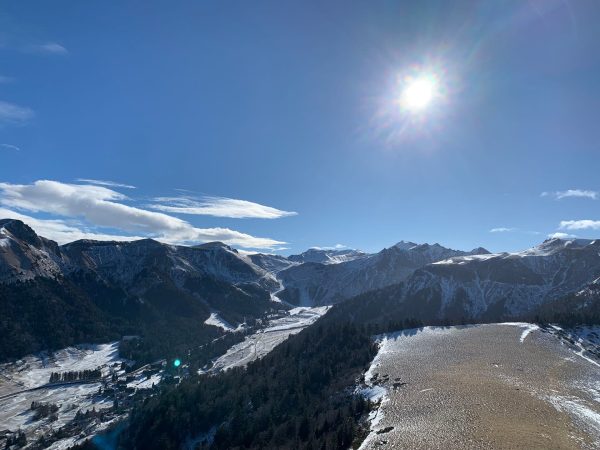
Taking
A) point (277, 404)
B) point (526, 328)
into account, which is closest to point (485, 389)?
point (277, 404)

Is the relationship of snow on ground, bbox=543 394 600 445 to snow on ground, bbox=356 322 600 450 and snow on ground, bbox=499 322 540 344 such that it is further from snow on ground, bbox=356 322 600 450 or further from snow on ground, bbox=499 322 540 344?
snow on ground, bbox=499 322 540 344

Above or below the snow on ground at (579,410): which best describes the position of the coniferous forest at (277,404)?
below

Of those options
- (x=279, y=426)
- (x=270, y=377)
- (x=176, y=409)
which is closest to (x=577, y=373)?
(x=279, y=426)

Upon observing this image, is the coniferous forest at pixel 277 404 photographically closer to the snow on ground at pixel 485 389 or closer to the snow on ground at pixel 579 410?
the snow on ground at pixel 485 389

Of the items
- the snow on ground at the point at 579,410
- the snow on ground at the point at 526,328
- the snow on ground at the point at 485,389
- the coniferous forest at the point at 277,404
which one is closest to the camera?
the snow on ground at the point at 485,389

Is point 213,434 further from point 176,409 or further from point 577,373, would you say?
point 577,373

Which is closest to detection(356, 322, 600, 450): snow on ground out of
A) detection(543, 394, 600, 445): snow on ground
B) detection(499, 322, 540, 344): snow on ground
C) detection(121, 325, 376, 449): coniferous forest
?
detection(543, 394, 600, 445): snow on ground

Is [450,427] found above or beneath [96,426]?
above

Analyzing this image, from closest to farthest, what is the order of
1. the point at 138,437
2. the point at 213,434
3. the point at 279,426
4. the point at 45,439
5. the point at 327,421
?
the point at 327,421, the point at 279,426, the point at 213,434, the point at 138,437, the point at 45,439

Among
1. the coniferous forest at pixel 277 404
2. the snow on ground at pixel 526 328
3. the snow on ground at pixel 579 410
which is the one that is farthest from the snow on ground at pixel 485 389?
the coniferous forest at pixel 277 404

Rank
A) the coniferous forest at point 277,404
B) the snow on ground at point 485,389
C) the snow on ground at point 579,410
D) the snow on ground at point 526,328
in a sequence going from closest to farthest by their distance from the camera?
the snow on ground at point 485,389 → the snow on ground at point 579,410 → the coniferous forest at point 277,404 → the snow on ground at point 526,328

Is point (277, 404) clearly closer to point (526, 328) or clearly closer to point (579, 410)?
point (579, 410)
